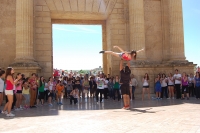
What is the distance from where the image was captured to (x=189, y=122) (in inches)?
265

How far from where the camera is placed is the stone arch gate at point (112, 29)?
50.4ft

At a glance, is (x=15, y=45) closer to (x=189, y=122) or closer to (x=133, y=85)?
(x=133, y=85)

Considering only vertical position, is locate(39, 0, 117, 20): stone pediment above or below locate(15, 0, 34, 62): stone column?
above

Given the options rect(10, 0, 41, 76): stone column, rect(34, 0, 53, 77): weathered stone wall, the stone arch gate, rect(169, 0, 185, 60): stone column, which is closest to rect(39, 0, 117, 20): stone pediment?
the stone arch gate

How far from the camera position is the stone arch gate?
15359 mm

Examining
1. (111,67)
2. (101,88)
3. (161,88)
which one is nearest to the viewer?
(101,88)

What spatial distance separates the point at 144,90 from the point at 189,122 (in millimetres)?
7538

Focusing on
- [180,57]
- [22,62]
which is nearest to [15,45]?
[22,62]

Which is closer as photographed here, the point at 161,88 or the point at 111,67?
the point at 161,88

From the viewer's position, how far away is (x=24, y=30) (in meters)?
15.1

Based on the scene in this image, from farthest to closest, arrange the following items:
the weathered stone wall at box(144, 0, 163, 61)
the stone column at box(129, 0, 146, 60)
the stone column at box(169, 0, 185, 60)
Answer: the weathered stone wall at box(144, 0, 163, 61) < the stone column at box(169, 0, 185, 60) < the stone column at box(129, 0, 146, 60)

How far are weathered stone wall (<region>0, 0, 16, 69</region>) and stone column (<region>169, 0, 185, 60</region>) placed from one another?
10.5 metres

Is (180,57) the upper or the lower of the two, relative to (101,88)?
upper

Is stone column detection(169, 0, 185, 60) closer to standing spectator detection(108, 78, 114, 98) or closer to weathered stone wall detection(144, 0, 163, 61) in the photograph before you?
weathered stone wall detection(144, 0, 163, 61)
